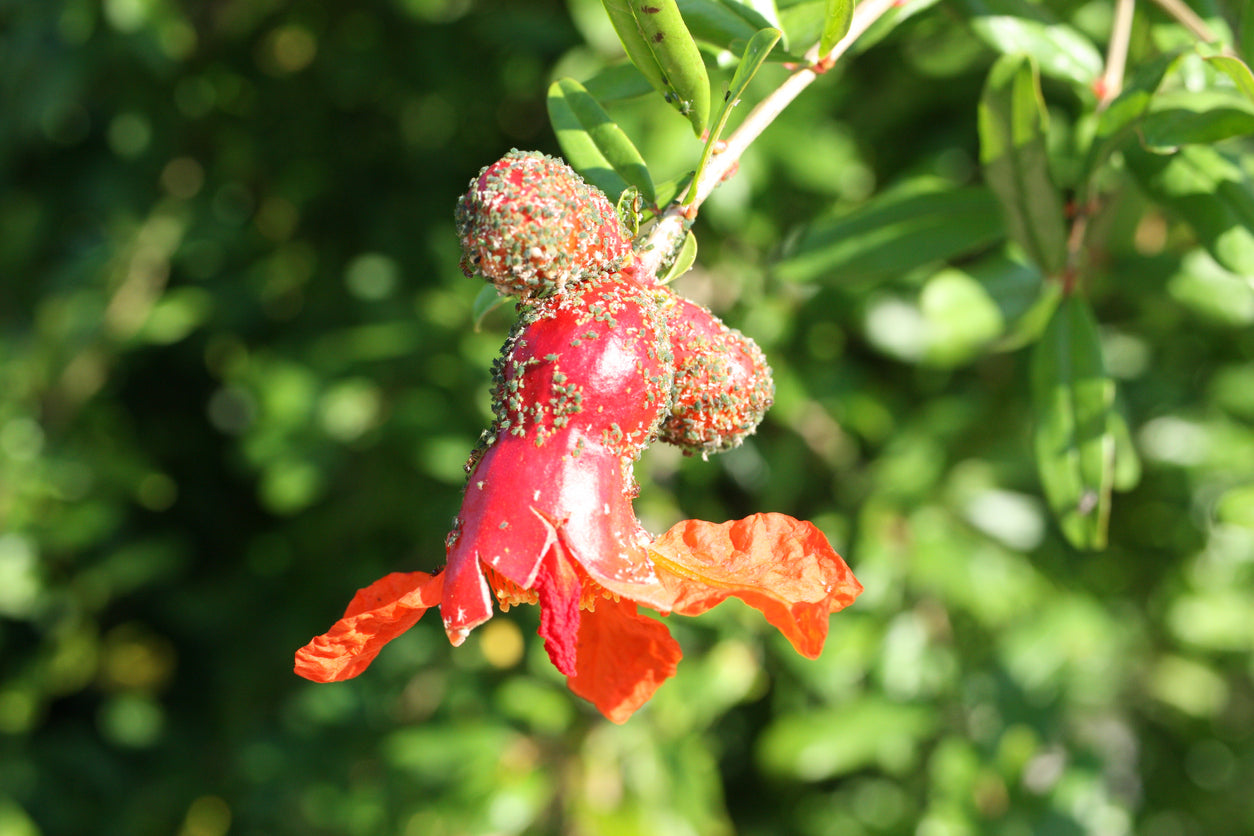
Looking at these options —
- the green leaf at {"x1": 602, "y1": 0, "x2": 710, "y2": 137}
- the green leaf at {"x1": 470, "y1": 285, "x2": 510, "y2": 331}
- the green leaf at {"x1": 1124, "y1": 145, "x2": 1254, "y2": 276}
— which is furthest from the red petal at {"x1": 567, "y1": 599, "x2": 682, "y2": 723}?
the green leaf at {"x1": 1124, "y1": 145, "x2": 1254, "y2": 276}

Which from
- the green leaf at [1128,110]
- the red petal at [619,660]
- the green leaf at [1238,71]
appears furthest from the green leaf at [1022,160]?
the red petal at [619,660]

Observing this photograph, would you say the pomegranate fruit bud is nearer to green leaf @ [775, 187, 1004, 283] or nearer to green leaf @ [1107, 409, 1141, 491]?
green leaf @ [775, 187, 1004, 283]

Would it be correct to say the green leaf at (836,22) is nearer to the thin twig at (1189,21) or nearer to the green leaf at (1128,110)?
the green leaf at (1128,110)

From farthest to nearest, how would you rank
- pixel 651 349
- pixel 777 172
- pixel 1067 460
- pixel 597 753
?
pixel 597 753
pixel 777 172
pixel 1067 460
pixel 651 349

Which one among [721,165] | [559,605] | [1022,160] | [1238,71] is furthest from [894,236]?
[559,605]

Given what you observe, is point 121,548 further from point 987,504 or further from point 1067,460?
point 1067,460

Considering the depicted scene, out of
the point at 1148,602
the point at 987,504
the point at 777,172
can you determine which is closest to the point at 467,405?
the point at 777,172
